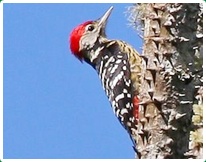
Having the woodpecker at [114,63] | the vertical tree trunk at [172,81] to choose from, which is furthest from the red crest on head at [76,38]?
the vertical tree trunk at [172,81]

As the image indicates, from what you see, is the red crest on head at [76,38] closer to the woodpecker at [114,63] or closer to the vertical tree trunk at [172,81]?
the woodpecker at [114,63]

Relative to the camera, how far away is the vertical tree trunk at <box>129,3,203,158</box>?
9.71 ft

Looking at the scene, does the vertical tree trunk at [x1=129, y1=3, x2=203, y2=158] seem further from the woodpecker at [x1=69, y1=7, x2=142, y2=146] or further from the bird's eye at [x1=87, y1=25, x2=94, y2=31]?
the bird's eye at [x1=87, y1=25, x2=94, y2=31]

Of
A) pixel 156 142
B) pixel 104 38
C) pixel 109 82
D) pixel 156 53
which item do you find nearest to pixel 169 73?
pixel 156 53

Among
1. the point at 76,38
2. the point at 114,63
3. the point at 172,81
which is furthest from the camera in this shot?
the point at 76,38

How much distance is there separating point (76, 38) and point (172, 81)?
7.91 ft

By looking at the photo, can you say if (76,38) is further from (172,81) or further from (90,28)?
(172,81)

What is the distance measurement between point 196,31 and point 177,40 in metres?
0.11

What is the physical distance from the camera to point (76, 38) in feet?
17.4

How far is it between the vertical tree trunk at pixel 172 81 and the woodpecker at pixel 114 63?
1.08m

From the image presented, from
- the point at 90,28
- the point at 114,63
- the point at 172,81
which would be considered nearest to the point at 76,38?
the point at 90,28

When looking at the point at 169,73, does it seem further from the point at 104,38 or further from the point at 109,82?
the point at 104,38

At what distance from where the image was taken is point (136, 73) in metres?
4.52

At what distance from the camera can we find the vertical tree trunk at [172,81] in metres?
2.96
